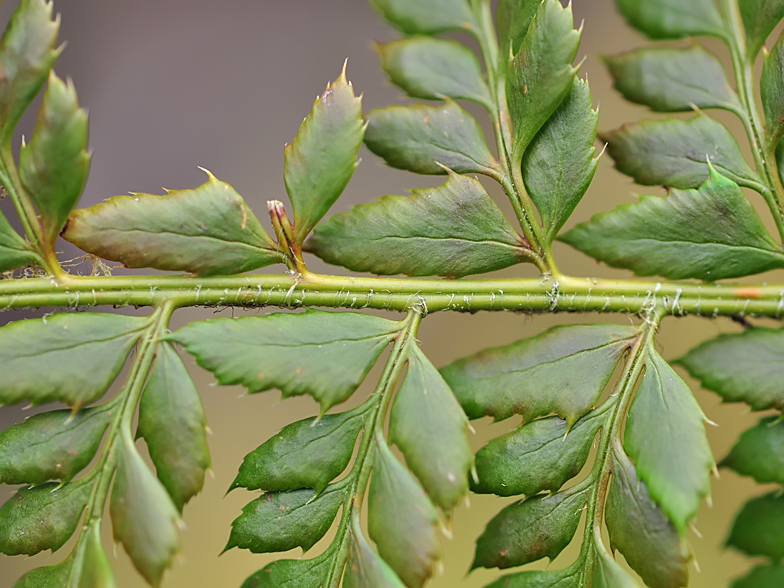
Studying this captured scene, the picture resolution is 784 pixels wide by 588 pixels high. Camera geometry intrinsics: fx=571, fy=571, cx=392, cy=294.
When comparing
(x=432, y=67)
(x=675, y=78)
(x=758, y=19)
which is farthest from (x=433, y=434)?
(x=758, y=19)

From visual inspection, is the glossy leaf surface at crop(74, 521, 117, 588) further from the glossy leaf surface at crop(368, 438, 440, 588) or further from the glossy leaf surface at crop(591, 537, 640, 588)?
the glossy leaf surface at crop(591, 537, 640, 588)

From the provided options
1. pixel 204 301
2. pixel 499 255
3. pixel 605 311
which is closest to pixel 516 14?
pixel 499 255

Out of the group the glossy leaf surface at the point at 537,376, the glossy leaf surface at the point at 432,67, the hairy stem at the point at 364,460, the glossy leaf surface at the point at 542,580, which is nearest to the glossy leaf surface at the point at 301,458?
the hairy stem at the point at 364,460

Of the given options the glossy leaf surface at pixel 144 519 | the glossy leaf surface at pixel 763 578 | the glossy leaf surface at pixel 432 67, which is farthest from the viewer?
the glossy leaf surface at pixel 432 67

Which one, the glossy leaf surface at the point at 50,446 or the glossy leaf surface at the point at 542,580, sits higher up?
the glossy leaf surface at the point at 50,446

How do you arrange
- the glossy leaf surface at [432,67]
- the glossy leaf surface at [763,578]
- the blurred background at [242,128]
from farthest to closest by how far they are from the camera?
the blurred background at [242,128] < the glossy leaf surface at [432,67] < the glossy leaf surface at [763,578]

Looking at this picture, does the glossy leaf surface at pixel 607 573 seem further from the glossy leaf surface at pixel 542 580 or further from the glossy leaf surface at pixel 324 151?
the glossy leaf surface at pixel 324 151
